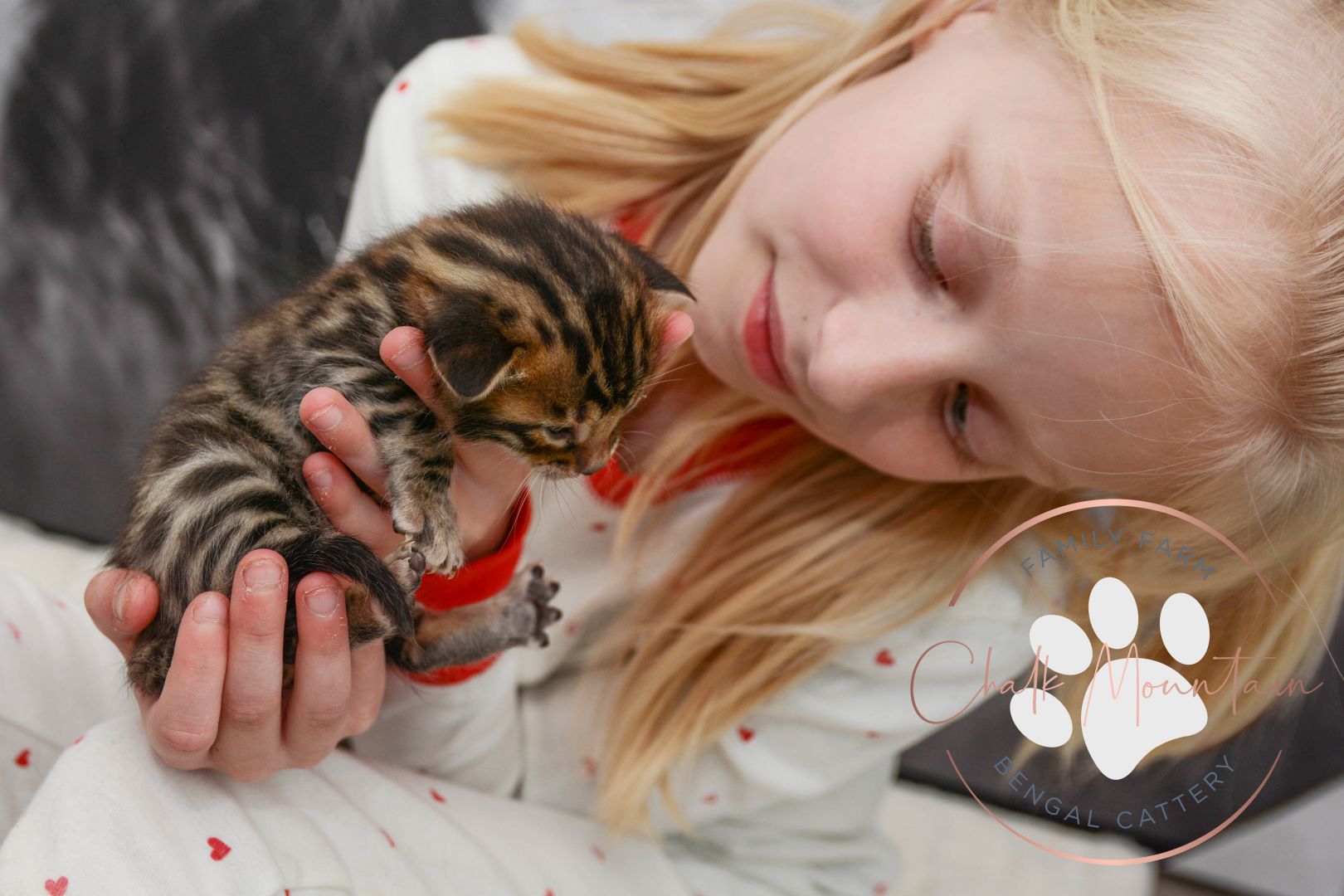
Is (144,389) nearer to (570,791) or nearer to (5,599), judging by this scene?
(5,599)

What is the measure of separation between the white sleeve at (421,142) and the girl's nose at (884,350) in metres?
0.82

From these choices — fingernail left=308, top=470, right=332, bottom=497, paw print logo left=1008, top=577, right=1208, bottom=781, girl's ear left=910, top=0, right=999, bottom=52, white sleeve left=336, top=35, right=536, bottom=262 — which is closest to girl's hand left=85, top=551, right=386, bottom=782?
fingernail left=308, top=470, right=332, bottom=497

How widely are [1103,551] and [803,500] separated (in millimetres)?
795

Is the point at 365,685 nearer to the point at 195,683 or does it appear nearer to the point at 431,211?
the point at 195,683

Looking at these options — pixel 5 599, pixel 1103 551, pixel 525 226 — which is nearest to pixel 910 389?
pixel 1103 551

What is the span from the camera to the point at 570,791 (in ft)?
5.50

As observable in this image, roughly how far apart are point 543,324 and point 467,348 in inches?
4.2

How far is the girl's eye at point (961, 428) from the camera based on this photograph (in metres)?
1.20

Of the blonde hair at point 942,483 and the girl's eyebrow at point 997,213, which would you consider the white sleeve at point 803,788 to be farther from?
the girl's eyebrow at point 997,213

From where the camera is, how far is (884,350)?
1142 millimetres

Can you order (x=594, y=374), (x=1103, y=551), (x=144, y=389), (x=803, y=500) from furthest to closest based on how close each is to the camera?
1. (x=144, y=389)
2. (x=803, y=500)
3. (x=594, y=374)
4. (x=1103, y=551)

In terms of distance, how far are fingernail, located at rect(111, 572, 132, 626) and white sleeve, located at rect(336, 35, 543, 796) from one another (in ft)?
1.58

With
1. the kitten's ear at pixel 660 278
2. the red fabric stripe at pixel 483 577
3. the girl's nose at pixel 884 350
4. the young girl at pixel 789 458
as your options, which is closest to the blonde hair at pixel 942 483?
the young girl at pixel 789 458

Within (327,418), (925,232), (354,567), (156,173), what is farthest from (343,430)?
(156,173)
